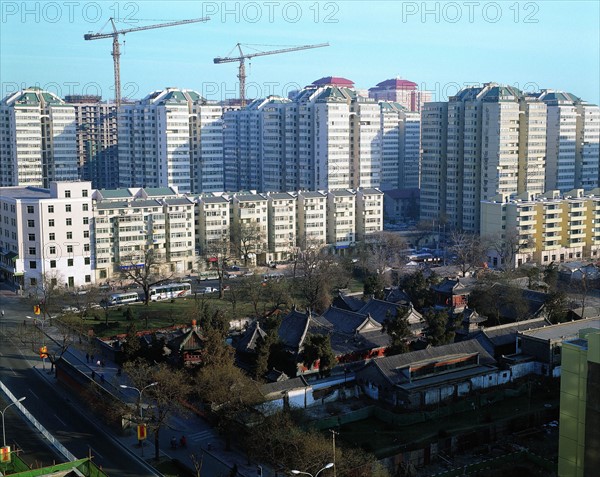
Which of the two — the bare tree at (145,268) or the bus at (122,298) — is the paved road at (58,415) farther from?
the bare tree at (145,268)

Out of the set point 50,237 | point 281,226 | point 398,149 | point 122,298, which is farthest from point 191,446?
point 398,149

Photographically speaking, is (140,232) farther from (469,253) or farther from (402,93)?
(402,93)

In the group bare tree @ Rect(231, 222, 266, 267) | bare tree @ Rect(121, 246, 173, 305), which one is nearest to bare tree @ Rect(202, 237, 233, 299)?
bare tree @ Rect(231, 222, 266, 267)

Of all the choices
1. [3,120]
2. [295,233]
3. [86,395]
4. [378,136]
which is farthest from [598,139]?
[86,395]

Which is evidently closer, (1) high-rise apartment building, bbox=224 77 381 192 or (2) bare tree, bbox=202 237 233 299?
(2) bare tree, bbox=202 237 233 299

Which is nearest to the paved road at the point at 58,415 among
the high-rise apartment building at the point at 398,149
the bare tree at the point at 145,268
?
the bare tree at the point at 145,268

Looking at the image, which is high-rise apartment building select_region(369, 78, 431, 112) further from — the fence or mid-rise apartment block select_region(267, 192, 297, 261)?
the fence
